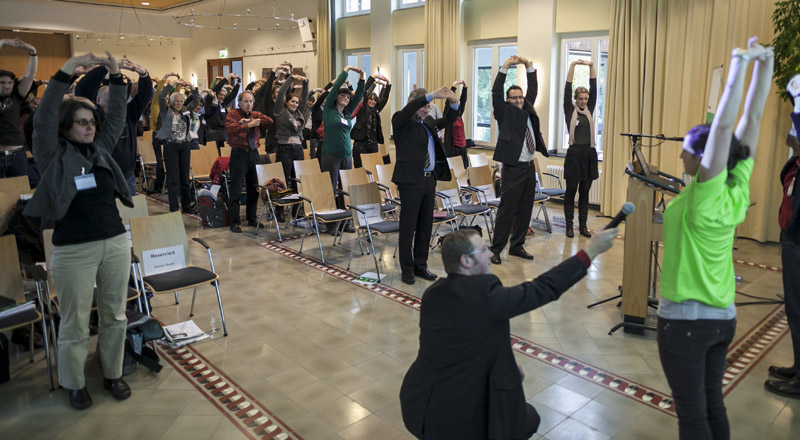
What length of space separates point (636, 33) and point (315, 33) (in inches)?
342

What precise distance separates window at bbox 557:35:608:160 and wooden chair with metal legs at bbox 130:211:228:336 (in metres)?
6.95

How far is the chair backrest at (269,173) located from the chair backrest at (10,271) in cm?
381

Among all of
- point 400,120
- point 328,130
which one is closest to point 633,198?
point 400,120

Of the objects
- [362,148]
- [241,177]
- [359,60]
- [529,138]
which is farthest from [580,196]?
[359,60]

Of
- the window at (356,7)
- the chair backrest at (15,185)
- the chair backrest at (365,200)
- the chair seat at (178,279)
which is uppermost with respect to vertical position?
the window at (356,7)

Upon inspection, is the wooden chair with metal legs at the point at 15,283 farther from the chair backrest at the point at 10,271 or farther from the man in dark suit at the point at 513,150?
the man in dark suit at the point at 513,150

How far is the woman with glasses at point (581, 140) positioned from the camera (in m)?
7.51

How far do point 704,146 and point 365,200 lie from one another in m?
4.47

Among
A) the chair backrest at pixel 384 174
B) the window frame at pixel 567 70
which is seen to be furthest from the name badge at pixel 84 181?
the window frame at pixel 567 70

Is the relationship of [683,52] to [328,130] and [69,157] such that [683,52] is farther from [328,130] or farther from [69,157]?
[69,157]

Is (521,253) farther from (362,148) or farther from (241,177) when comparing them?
(241,177)

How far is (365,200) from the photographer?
657 cm

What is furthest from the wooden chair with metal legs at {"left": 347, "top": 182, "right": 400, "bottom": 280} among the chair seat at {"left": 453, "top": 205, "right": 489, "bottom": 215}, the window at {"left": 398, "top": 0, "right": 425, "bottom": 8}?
the window at {"left": 398, "top": 0, "right": 425, "bottom": 8}

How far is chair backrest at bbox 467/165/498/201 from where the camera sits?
779cm
